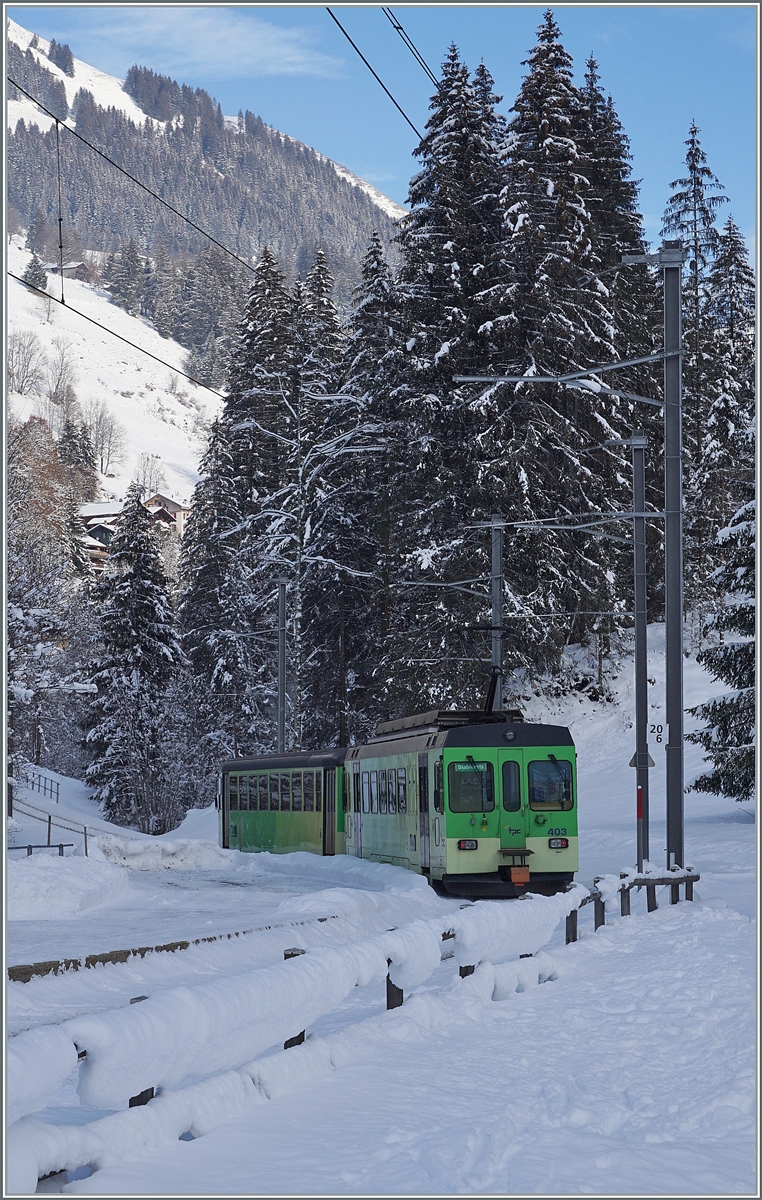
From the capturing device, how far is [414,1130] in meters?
7.55

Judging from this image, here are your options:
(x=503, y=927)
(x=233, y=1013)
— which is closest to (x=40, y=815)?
(x=503, y=927)

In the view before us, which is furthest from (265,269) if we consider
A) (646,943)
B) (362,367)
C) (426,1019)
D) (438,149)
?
(426,1019)

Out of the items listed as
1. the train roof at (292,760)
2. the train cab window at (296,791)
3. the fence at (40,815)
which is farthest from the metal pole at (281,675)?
the fence at (40,815)

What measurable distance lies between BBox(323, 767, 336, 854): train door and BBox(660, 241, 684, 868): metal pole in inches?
472

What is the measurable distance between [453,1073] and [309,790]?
24.4m

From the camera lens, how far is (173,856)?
1495 inches

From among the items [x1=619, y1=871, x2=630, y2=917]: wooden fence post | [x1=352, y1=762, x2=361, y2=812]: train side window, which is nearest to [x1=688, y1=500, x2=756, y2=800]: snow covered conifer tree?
[x1=352, y1=762, x2=361, y2=812]: train side window

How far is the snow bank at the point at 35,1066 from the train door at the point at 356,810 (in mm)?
22827

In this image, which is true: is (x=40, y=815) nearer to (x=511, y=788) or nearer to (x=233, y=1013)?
(x=511, y=788)

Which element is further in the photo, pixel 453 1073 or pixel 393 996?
pixel 393 996

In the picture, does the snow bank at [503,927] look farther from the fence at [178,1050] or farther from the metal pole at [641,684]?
the metal pole at [641,684]

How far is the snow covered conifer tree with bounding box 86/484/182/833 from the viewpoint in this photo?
6662 centimetres

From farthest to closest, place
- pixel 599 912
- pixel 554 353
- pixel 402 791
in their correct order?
pixel 554 353 < pixel 402 791 < pixel 599 912

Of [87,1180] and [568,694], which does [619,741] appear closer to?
[568,694]
